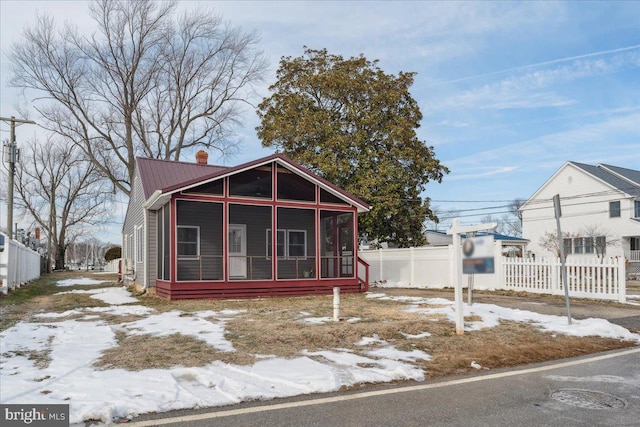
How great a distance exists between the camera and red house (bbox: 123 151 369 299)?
14625mm

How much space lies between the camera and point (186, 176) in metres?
19.3

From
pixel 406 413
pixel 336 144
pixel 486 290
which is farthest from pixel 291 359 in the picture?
pixel 336 144

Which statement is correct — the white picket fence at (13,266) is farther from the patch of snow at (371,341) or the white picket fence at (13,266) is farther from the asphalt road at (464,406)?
the asphalt road at (464,406)

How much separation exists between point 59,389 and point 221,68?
32250 mm

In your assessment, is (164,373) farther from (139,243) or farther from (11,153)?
(11,153)

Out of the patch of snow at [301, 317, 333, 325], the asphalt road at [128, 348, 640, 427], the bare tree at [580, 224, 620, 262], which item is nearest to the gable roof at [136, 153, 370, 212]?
the patch of snow at [301, 317, 333, 325]

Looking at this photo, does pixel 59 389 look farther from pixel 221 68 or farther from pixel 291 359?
pixel 221 68

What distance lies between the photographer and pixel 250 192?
1534cm

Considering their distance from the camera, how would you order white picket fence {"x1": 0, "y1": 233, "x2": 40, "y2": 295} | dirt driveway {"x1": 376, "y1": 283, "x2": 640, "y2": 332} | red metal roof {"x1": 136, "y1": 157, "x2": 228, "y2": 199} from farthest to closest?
red metal roof {"x1": 136, "y1": 157, "x2": 228, "y2": 199} → white picket fence {"x1": 0, "y1": 233, "x2": 40, "y2": 295} → dirt driveway {"x1": 376, "y1": 283, "x2": 640, "y2": 332}

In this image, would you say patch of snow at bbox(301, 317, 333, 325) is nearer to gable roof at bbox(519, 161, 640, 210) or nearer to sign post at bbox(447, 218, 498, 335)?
sign post at bbox(447, 218, 498, 335)

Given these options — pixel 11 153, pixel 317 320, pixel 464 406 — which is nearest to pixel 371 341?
pixel 317 320

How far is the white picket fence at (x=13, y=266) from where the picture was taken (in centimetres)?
1523

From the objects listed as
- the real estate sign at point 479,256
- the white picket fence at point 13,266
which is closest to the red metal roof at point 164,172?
the white picket fence at point 13,266

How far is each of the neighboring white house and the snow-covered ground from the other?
28132mm
